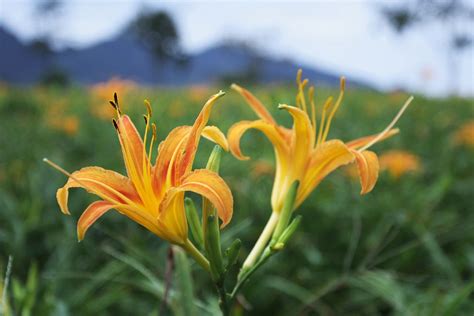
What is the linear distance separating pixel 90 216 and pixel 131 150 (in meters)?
0.09

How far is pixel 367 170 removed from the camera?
0.57 metres

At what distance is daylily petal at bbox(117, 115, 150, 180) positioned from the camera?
56 cm

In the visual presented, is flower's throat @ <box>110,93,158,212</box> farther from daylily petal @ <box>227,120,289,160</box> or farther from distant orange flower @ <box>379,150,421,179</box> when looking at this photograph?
distant orange flower @ <box>379,150,421,179</box>

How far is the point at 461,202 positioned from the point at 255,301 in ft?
4.38

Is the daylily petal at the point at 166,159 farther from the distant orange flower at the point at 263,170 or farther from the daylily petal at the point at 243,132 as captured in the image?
the distant orange flower at the point at 263,170

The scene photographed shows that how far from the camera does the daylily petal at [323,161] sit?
2.08ft

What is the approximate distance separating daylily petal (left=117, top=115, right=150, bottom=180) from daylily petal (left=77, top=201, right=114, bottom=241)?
47 millimetres

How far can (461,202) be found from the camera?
2.39 metres

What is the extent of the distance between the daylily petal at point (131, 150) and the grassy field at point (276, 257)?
0.25m

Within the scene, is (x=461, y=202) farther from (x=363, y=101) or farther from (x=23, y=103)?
(x=23, y=103)

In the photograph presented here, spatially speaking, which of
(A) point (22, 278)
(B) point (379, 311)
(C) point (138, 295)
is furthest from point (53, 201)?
(B) point (379, 311)

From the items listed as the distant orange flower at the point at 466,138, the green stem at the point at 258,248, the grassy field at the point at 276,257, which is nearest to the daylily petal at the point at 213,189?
the green stem at the point at 258,248

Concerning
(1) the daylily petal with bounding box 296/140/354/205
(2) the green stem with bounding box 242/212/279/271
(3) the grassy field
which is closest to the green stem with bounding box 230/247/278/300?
(2) the green stem with bounding box 242/212/279/271

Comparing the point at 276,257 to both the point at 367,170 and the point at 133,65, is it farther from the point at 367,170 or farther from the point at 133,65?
the point at 133,65
